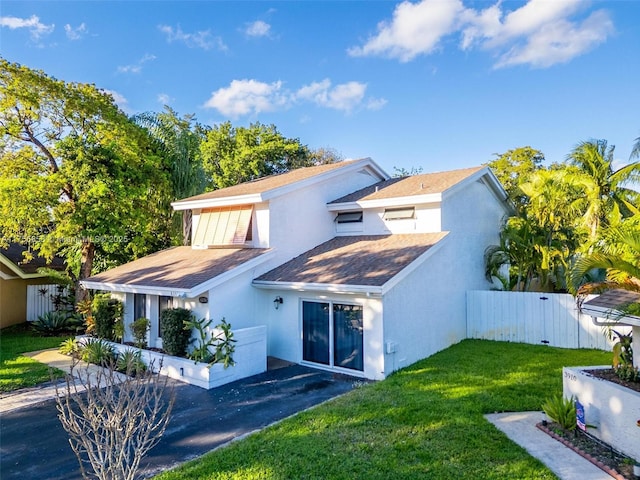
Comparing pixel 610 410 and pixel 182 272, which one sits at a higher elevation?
pixel 182 272

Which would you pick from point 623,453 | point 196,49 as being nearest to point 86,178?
point 196,49

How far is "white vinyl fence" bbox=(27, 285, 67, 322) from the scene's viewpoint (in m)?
22.1

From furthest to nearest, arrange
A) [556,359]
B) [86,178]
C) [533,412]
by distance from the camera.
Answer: [86,178] → [556,359] → [533,412]

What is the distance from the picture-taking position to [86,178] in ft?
60.8

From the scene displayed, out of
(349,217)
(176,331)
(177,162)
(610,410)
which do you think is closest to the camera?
(610,410)

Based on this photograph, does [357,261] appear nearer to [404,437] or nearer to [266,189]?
[266,189]

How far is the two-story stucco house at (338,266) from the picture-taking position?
12297 millimetres

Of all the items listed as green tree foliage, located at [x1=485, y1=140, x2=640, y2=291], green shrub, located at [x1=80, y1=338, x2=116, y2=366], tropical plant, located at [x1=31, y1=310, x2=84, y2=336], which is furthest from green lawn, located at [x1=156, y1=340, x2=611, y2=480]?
tropical plant, located at [x1=31, y1=310, x2=84, y2=336]

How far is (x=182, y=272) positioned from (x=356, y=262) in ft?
21.5

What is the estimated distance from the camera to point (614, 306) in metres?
7.41

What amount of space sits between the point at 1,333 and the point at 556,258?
2739 centimetres

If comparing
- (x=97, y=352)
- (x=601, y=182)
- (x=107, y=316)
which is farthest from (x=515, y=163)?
(x=97, y=352)

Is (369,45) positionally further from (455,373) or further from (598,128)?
(455,373)

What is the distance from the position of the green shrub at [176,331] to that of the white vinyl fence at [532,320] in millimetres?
11113
